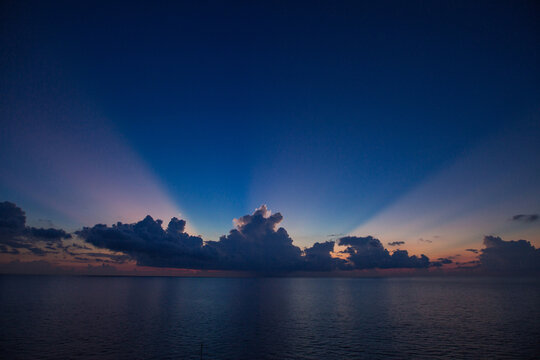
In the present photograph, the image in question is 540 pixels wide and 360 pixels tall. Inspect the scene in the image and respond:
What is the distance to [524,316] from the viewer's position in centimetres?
8612

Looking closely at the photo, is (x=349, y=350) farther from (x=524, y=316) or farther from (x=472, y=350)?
(x=524, y=316)

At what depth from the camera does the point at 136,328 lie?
2625 inches

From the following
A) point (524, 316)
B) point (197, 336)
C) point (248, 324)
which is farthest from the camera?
point (524, 316)

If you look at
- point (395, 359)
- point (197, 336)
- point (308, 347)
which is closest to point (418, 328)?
point (395, 359)

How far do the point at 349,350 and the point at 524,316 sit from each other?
7618cm

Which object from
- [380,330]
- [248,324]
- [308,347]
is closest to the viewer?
[308,347]

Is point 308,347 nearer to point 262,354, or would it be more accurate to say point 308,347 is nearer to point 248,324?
point 262,354

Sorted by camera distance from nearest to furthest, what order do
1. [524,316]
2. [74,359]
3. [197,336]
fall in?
[74,359] → [197,336] → [524,316]

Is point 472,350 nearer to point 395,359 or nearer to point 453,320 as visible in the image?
point 395,359

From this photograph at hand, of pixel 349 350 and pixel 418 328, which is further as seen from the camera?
pixel 418 328

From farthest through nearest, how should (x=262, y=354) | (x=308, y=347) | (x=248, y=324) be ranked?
(x=248, y=324) < (x=308, y=347) < (x=262, y=354)

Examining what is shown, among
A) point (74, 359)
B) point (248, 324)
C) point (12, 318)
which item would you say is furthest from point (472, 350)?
point (12, 318)

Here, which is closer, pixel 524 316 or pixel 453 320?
pixel 453 320

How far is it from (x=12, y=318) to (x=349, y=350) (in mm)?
91342
